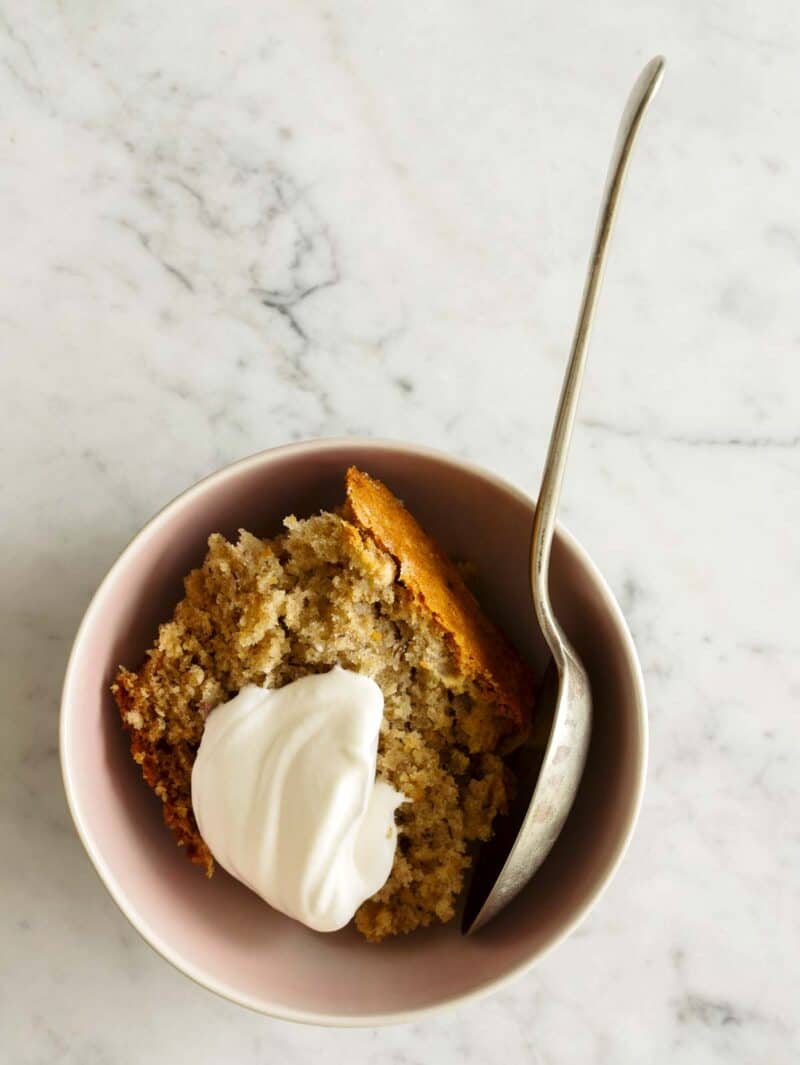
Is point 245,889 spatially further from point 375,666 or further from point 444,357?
point 444,357

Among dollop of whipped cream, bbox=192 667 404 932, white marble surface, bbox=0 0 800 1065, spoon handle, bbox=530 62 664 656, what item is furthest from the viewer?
white marble surface, bbox=0 0 800 1065

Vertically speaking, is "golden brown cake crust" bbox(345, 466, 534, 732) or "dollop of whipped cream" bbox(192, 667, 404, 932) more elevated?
"golden brown cake crust" bbox(345, 466, 534, 732)

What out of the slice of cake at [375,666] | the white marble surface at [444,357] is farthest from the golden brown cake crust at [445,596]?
the white marble surface at [444,357]

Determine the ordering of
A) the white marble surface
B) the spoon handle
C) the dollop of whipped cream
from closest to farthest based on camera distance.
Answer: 1. the spoon handle
2. the dollop of whipped cream
3. the white marble surface

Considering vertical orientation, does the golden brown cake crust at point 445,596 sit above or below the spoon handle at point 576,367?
below

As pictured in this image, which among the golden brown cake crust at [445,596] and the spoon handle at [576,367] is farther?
the golden brown cake crust at [445,596]

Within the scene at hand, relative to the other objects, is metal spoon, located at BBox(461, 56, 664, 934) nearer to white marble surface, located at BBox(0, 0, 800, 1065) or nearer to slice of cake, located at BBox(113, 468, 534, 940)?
slice of cake, located at BBox(113, 468, 534, 940)

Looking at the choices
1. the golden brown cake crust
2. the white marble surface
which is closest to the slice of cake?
the golden brown cake crust

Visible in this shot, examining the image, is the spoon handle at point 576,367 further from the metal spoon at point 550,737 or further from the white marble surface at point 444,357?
the white marble surface at point 444,357
